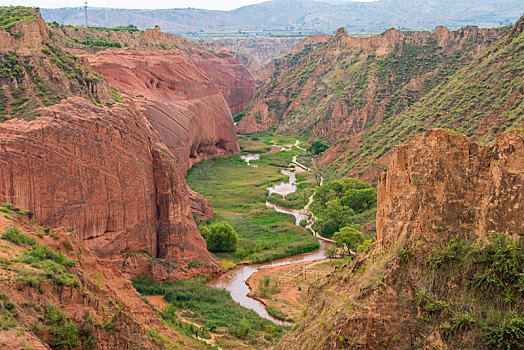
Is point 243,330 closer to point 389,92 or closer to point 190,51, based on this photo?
point 389,92

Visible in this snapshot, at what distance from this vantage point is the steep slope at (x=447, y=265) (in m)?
14.5

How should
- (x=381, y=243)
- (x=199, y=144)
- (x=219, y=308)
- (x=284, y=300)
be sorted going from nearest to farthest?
(x=381, y=243), (x=219, y=308), (x=284, y=300), (x=199, y=144)

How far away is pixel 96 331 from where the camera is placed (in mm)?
18859

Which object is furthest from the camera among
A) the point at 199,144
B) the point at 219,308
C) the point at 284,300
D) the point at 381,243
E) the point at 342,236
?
the point at 199,144

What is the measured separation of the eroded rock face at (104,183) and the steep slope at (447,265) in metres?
16.1

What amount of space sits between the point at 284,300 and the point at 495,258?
21.6 meters

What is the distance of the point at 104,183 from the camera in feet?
104

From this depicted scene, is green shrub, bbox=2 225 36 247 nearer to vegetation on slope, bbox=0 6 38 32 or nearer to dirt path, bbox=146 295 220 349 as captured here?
dirt path, bbox=146 295 220 349

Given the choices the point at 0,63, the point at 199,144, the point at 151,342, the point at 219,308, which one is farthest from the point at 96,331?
the point at 199,144

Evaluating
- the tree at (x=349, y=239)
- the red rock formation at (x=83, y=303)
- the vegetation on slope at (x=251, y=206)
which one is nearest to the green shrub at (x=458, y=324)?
the red rock formation at (x=83, y=303)

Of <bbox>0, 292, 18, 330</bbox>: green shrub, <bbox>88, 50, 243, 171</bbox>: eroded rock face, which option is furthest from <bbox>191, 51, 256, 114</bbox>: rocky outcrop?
<bbox>0, 292, 18, 330</bbox>: green shrub

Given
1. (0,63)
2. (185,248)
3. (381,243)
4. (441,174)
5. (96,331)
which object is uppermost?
(0,63)

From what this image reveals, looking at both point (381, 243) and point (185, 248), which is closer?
point (381, 243)

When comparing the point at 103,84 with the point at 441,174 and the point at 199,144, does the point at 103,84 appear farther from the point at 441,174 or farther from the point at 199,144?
the point at 199,144
